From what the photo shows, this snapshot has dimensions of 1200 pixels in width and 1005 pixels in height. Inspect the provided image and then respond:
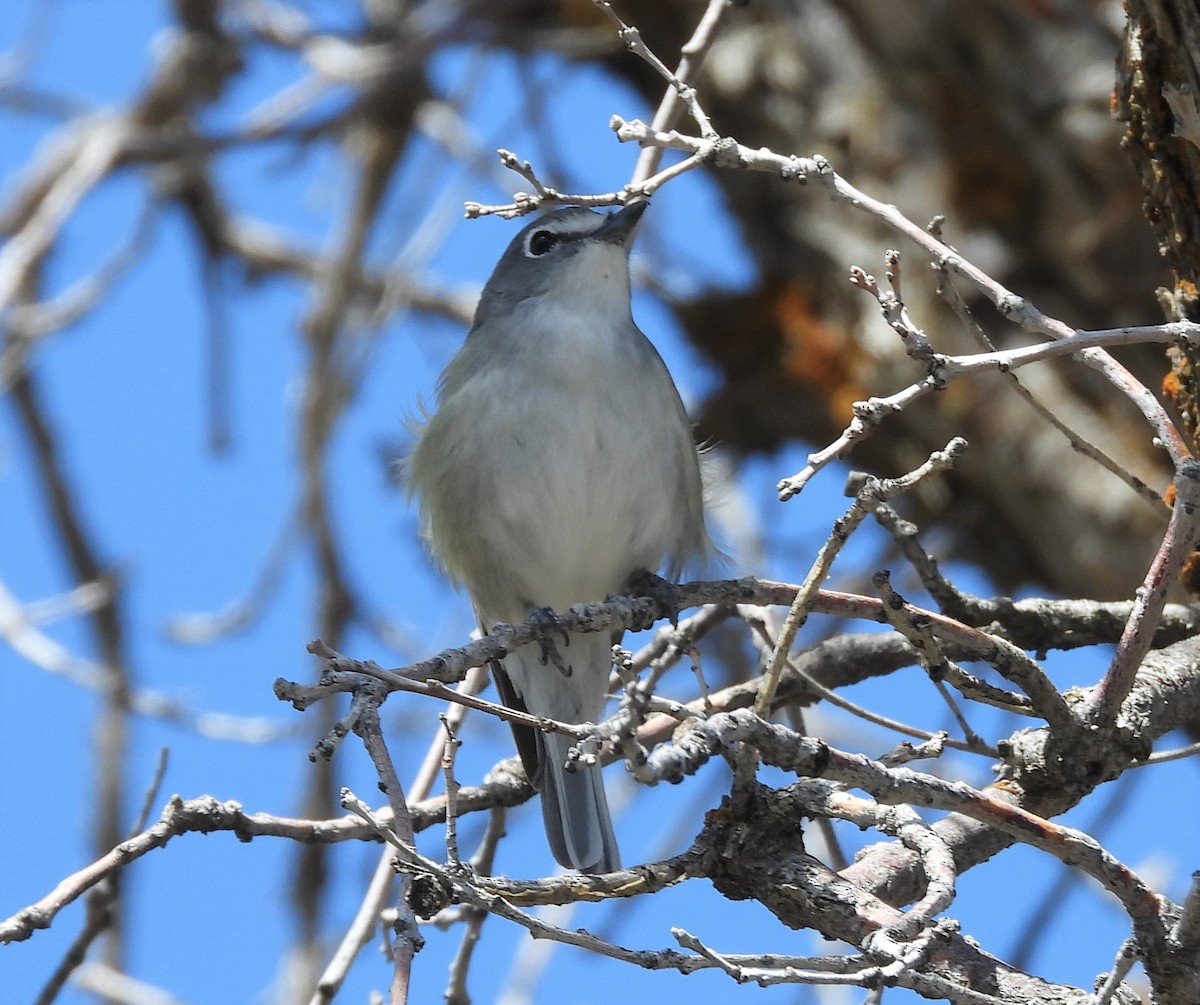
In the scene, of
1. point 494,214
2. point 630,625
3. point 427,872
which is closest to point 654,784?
point 427,872

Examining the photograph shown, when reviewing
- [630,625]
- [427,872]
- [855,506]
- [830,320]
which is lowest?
[427,872]

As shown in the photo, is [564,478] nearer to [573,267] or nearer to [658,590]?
[658,590]

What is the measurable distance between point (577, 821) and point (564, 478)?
35.2 inches

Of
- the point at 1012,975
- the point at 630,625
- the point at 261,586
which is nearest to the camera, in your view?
the point at 1012,975

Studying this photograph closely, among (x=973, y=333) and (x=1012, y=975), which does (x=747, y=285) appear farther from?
(x=1012, y=975)

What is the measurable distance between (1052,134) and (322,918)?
13.1ft

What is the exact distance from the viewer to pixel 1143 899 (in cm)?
216

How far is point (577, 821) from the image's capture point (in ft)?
12.7

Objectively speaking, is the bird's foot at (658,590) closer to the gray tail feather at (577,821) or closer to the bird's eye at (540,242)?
the gray tail feather at (577,821)

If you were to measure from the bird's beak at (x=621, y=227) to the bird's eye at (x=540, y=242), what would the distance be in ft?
0.71

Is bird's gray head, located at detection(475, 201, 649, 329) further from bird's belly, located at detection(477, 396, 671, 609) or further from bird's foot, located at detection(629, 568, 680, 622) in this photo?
bird's foot, located at detection(629, 568, 680, 622)

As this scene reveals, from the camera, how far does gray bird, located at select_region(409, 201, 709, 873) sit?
4055 millimetres

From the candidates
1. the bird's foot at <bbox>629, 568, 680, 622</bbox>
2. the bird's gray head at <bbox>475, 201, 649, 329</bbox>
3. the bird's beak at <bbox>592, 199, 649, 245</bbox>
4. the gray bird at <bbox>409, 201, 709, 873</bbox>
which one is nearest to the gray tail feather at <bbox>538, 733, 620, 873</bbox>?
the gray bird at <bbox>409, 201, 709, 873</bbox>

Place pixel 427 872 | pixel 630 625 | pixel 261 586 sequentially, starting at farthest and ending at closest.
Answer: pixel 261 586 < pixel 630 625 < pixel 427 872
